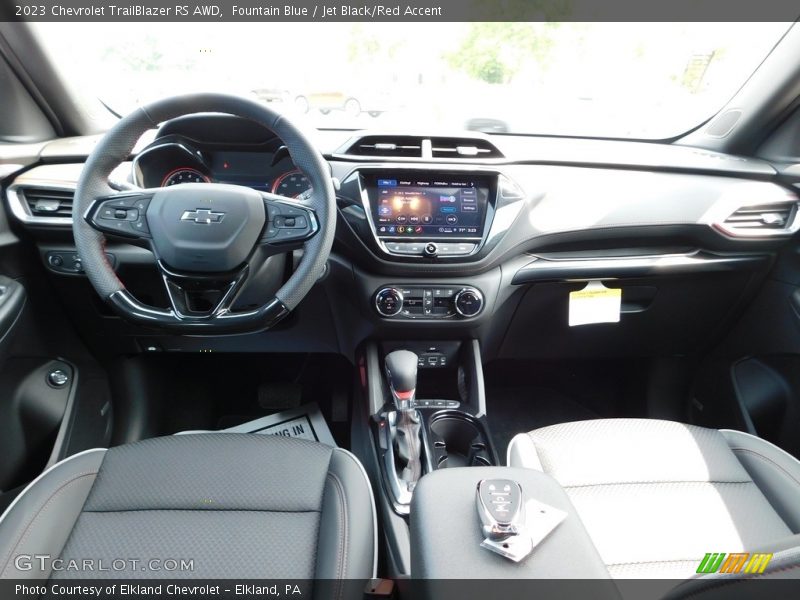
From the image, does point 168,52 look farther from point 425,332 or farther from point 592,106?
point 592,106

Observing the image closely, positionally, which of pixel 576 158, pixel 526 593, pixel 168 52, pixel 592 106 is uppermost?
pixel 168 52

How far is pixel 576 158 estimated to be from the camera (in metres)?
1.79

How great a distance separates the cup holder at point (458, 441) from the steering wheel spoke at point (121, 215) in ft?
3.45

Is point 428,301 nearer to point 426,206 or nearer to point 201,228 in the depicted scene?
point 426,206

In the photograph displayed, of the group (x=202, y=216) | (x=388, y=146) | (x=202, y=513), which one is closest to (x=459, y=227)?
(x=388, y=146)

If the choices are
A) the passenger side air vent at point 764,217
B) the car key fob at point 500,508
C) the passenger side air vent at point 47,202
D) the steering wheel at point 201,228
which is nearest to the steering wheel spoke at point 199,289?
the steering wheel at point 201,228

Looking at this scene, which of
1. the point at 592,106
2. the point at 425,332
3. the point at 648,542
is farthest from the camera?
the point at 592,106

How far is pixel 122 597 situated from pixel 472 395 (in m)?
1.15

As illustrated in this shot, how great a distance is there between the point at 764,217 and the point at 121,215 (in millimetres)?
1970

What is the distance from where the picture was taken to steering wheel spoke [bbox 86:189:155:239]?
1.24 metres

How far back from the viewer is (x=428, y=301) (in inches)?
66.6

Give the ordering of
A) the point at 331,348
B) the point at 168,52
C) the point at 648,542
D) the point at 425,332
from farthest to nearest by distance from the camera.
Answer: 1. the point at 331,348
2. the point at 425,332
3. the point at 168,52
4. the point at 648,542

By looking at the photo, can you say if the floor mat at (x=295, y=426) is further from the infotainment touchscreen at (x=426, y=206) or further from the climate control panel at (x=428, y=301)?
the infotainment touchscreen at (x=426, y=206)

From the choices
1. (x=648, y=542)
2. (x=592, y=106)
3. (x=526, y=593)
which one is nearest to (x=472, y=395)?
(x=648, y=542)
